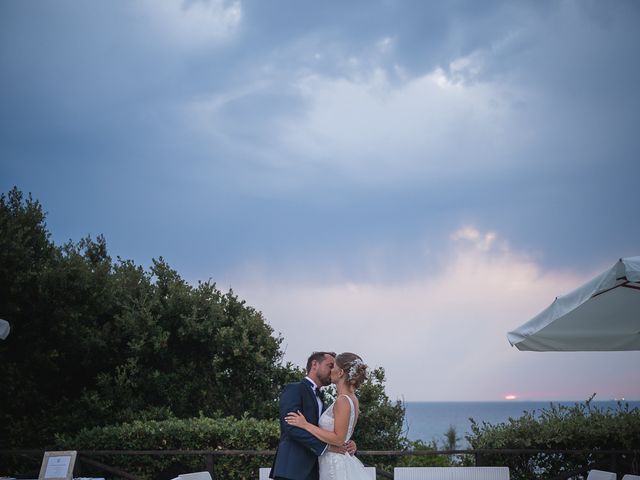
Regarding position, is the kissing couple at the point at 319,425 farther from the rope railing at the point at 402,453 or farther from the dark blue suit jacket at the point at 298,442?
the rope railing at the point at 402,453

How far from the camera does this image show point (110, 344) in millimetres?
11773

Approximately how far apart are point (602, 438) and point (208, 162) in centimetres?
1134

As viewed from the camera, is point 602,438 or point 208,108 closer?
point 602,438

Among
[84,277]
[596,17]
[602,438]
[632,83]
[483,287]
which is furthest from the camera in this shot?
[483,287]

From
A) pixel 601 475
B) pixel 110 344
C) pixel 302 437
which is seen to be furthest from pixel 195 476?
pixel 110 344

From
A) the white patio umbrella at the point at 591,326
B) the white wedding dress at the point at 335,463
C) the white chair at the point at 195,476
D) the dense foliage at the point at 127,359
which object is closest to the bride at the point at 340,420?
the white wedding dress at the point at 335,463

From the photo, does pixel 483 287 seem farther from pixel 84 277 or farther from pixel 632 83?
pixel 84 277

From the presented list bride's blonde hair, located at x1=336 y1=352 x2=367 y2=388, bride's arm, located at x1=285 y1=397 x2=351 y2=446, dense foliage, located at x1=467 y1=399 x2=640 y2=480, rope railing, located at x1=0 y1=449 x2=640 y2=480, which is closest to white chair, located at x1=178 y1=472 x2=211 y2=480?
rope railing, located at x1=0 y1=449 x2=640 y2=480

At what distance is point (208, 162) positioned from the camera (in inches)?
654

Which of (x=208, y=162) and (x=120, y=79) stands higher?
(x=120, y=79)

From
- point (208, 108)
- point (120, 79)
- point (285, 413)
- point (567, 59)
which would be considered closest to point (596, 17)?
point (567, 59)

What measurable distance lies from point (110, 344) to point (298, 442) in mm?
7584

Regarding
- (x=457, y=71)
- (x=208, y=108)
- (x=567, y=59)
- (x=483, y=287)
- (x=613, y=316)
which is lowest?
(x=613, y=316)

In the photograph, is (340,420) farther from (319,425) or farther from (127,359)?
(127,359)
